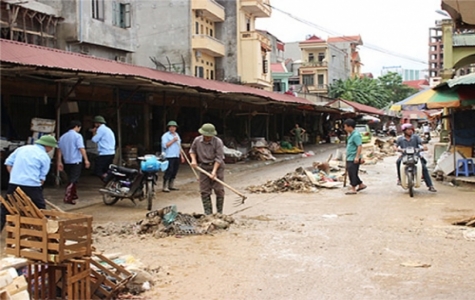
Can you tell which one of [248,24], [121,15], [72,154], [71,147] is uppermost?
[248,24]

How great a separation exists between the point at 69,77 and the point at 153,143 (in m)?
8.47

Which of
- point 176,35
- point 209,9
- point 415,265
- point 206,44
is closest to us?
point 415,265

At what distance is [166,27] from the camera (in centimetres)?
3725

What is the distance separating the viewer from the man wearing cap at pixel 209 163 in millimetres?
8672

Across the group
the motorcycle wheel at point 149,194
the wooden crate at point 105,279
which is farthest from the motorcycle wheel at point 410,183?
the wooden crate at point 105,279

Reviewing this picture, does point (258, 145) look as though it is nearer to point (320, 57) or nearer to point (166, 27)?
point (166, 27)

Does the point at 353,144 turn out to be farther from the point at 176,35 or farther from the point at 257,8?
the point at 257,8

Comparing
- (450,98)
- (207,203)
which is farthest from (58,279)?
(450,98)

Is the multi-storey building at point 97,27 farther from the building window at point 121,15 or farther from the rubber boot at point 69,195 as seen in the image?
the rubber boot at point 69,195

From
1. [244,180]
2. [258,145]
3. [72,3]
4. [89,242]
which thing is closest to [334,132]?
[258,145]

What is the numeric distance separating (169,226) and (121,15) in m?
21.7

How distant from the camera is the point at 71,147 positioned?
10.1 m

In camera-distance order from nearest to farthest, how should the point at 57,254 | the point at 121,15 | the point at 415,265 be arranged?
the point at 57,254, the point at 415,265, the point at 121,15

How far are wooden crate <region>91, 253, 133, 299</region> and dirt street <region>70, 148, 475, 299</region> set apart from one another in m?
0.30
